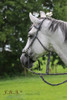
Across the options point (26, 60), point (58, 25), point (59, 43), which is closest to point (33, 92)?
point (26, 60)

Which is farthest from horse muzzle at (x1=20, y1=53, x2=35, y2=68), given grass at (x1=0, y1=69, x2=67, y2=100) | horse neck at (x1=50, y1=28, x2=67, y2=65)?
grass at (x1=0, y1=69, x2=67, y2=100)

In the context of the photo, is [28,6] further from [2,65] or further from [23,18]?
[2,65]

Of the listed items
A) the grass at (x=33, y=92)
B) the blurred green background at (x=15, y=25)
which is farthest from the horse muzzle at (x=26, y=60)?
the blurred green background at (x=15, y=25)

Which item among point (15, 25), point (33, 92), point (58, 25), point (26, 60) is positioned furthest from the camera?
point (15, 25)

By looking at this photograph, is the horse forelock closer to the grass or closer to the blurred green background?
the grass

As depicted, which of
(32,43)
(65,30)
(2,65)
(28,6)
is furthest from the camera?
(2,65)

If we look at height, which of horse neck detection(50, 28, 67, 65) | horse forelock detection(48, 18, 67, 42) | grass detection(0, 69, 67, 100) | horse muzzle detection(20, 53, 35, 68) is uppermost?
horse forelock detection(48, 18, 67, 42)

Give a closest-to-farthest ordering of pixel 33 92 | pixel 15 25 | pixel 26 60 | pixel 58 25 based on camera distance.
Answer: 1. pixel 58 25
2. pixel 26 60
3. pixel 33 92
4. pixel 15 25

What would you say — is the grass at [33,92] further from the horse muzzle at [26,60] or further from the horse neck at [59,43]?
the horse neck at [59,43]

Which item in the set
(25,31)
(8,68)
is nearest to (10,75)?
(8,68)

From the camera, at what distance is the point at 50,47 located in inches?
188

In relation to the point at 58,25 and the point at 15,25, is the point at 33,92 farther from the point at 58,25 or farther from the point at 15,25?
the point at 15,25

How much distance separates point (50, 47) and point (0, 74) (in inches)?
804

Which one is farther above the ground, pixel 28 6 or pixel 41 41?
pixel 41 41
